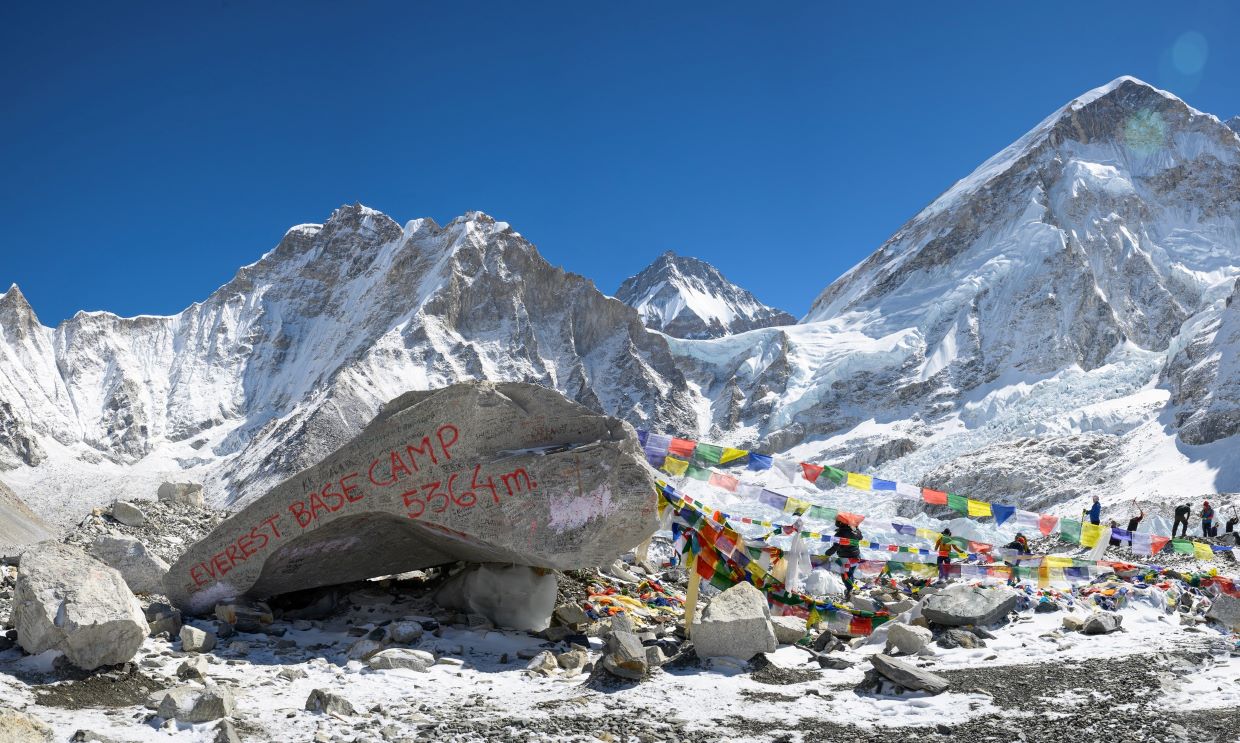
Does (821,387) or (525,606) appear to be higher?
(821,387)

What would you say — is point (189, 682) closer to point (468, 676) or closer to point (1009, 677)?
point (468, 676)

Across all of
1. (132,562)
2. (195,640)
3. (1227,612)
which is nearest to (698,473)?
(1227,612)

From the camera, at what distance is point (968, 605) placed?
33.6 ft

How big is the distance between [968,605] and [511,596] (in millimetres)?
5160

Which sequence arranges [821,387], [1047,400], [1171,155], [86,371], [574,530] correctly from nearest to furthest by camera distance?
[574,530] → [1047,400] → [821,387] → [1171,155] → [86,371]

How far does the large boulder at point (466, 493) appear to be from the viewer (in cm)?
956

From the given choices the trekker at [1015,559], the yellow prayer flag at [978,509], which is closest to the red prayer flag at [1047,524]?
the trekker at [1015,559]

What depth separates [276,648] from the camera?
349 inches

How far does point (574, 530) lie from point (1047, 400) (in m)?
84.1

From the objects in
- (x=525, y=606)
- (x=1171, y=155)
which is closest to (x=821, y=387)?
(x=1171, y=155)

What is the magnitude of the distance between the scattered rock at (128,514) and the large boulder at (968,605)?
39.8ft

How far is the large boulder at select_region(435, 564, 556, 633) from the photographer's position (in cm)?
1037

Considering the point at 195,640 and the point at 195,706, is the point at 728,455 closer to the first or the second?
the point at 195,640

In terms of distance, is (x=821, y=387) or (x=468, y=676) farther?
(x=821, y=387)
